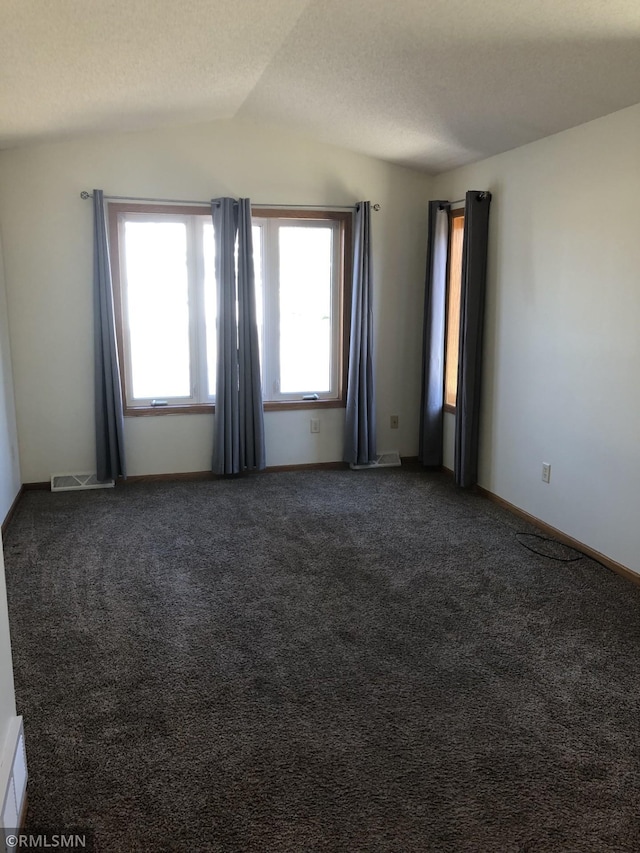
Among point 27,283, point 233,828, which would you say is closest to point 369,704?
point 233,828

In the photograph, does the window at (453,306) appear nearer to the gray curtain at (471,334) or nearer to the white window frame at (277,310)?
the gray curtain at (471,334)

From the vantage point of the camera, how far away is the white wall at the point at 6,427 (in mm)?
4094

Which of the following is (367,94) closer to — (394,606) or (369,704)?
(394,606)

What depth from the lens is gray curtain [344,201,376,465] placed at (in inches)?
195

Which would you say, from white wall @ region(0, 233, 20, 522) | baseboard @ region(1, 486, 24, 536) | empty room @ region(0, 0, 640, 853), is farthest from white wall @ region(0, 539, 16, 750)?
white wall @ region(0, 233, 20, 522)

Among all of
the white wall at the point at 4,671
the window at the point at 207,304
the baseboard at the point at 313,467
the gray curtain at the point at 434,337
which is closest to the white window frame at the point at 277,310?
the window at the point at 207,304

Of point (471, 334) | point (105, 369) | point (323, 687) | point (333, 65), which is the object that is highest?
point (333, 65)

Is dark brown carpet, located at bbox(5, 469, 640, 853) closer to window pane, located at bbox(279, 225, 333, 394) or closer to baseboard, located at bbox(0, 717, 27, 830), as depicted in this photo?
baseboard, located at bbox(0, 717, 27, 830)

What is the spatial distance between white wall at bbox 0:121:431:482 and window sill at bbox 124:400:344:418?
5 centimetres

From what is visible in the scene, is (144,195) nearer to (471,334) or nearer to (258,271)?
(258,271)

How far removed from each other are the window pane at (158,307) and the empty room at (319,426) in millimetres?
22

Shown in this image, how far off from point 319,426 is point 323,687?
10.00 feet

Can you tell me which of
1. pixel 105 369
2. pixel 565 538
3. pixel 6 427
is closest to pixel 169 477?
pixel 105 369

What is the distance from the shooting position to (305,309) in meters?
5.17
